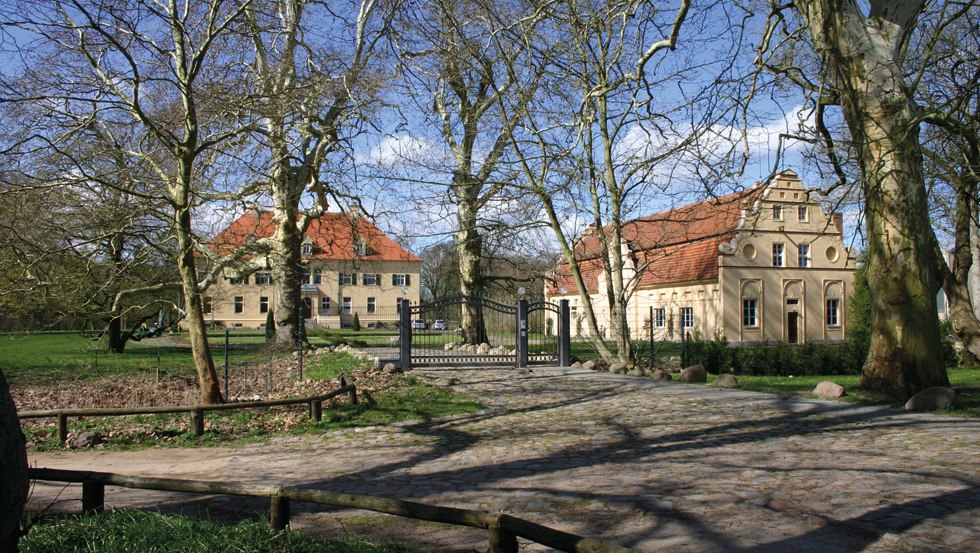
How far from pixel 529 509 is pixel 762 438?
4.47 meters

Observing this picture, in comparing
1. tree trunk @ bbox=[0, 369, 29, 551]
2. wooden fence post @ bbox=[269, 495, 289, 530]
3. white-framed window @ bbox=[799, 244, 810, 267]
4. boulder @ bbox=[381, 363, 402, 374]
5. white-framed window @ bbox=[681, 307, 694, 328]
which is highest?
white-framed window @ bbox=[799, 244, 810, 267]

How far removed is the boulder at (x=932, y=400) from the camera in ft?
37.3

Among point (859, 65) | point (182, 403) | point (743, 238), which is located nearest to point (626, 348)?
point (859, 65)

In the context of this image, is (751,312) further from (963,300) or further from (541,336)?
(541,336)

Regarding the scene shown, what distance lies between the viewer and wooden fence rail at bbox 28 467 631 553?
13.0 ft

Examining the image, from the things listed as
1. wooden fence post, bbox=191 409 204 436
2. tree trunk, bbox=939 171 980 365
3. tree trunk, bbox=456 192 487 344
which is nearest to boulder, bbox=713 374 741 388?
tree trunk, bbox=456 192 487 344

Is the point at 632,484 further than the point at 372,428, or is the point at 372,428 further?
the point at 372,428

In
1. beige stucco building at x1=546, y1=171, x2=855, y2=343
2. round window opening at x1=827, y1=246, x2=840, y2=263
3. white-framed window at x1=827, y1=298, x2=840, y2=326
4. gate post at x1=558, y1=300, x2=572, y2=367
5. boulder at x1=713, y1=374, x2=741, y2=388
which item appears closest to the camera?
boulder at x1=713, y1=374, x2=741, y2=388

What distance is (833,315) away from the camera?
43031 millimetres

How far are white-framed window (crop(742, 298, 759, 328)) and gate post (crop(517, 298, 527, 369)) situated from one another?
2410 cm

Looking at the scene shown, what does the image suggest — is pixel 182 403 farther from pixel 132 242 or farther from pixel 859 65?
pixel 859 65

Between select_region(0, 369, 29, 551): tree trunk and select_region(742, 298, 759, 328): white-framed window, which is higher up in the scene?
select_region(742, 298, 759, 328): white-framed window

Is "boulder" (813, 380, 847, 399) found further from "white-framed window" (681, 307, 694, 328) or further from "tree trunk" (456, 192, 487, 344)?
"white-framed window" (681, 307, 694, 328)

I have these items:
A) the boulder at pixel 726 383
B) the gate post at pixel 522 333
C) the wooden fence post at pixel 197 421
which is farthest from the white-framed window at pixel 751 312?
the wooden fence post at pixel 197 421
